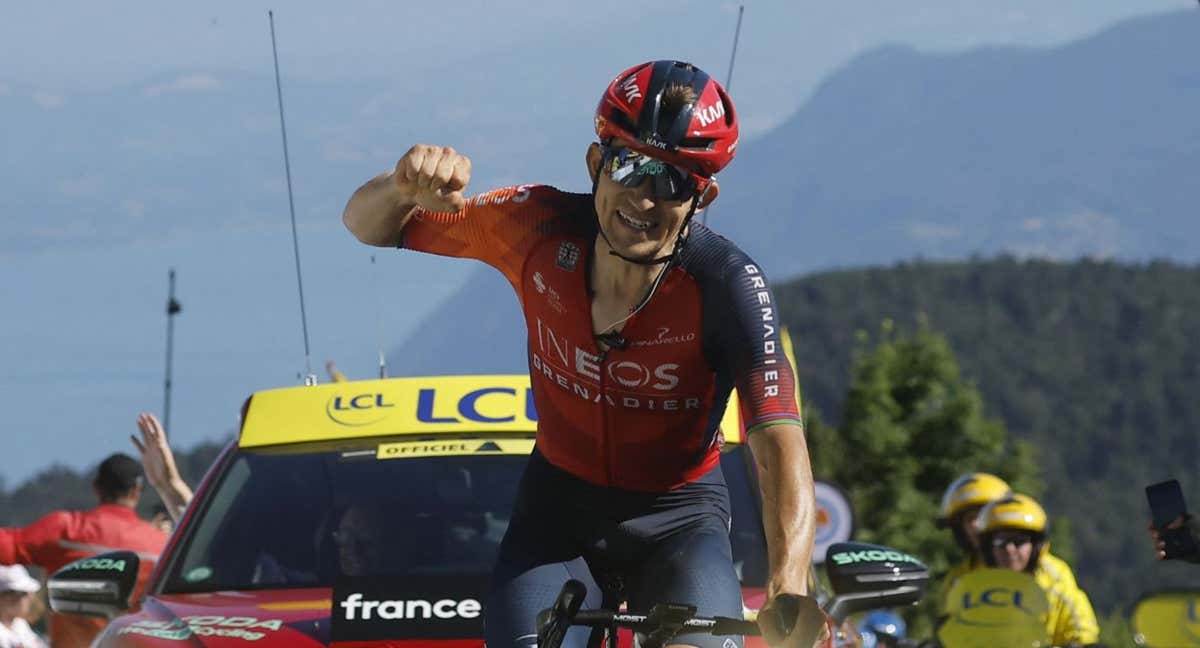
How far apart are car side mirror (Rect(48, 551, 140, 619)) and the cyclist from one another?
168 cm

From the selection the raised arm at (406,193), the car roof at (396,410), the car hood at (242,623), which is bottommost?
the car hood at (242,623)

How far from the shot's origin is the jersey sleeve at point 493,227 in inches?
207

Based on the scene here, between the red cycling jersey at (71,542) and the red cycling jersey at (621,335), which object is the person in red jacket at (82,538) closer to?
the red cycling jersey at (71,542)

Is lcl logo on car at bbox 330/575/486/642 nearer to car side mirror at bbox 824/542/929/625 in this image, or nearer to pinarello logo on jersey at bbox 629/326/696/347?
car side mirror at bbox 824/542/929/625

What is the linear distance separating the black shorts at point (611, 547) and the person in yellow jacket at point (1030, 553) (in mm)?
4176

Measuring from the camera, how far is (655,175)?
473 cm

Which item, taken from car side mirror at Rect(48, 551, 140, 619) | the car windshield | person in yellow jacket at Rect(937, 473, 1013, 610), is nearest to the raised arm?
the car windshield

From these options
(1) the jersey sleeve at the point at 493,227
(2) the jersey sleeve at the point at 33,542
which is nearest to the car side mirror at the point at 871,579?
(1) the jersey sleeve at the point at 493,227

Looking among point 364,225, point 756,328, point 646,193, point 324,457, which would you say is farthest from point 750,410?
point 324,457

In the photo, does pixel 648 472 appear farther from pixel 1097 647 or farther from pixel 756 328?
pixel 1097 647

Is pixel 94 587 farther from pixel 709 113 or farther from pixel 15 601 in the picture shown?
pixel 15 601

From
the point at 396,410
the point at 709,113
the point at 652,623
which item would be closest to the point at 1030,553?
the point at 396,410

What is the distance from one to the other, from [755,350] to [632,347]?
38cm

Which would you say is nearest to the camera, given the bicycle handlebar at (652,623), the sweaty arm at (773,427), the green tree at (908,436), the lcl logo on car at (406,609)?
the bicycle handlebar at (652,623)
